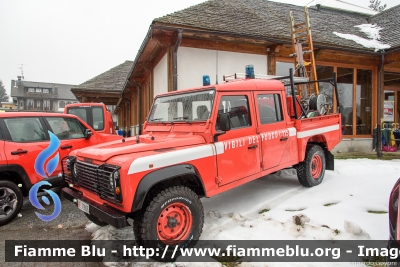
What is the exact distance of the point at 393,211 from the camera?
2062 mm

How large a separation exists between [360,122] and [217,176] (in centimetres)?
951

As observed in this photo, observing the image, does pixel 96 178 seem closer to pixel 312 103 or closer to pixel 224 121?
pixel 224 121

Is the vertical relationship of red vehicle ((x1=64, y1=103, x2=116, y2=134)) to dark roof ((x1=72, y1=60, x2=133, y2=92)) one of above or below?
below

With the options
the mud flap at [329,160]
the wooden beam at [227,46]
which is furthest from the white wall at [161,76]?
the mud flap at [329,160]

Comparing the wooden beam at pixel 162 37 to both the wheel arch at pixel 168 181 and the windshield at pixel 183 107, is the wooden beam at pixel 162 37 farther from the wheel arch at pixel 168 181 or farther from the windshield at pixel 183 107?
the wheel arch at pixel 168 181

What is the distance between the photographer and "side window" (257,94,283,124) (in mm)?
4254

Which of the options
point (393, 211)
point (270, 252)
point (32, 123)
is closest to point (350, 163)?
point (270, 252)

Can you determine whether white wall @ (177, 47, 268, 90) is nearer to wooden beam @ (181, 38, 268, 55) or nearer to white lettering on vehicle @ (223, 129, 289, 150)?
wooden beam @ (181, 38, 268, 55)

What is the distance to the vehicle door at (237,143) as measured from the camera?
354 cm

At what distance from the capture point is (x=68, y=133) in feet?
17.6

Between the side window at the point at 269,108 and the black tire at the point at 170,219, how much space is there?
189cm

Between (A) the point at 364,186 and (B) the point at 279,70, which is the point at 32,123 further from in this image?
(B) the point at 279,70

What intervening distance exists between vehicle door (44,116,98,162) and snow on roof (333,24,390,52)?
9.90 m

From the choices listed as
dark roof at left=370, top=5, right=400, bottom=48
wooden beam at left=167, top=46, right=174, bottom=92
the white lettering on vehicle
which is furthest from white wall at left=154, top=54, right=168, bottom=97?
dark roof at left=370, top=5, right=400, bottom=48
